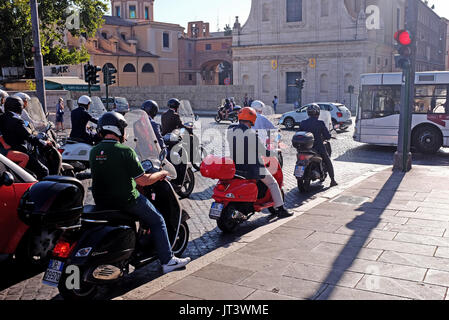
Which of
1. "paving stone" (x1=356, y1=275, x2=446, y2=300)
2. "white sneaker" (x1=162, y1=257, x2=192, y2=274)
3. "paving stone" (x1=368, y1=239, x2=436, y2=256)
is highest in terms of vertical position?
"white sneaker" (x1=162, y1=257, x2=192, y2=274)

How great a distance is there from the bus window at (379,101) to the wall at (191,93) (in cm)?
2408

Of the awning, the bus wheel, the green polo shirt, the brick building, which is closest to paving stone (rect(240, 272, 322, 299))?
the green polo shirt

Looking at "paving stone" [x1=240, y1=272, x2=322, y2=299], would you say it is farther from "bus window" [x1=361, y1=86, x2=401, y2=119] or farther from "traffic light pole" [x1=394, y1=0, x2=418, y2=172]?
"bus window" [x1=361, y1=86, x2=401, y2=119]

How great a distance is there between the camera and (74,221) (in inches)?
161

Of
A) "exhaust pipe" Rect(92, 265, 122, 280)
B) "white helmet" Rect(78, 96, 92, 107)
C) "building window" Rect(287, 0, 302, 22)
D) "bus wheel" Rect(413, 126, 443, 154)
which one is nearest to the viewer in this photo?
"exhaust pipe" Rect(92, 265, 122, 280)

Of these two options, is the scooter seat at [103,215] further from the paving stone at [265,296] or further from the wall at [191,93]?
the wall at [191,93]

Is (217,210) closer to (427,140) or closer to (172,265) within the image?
(172,265)

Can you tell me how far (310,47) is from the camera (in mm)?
46375

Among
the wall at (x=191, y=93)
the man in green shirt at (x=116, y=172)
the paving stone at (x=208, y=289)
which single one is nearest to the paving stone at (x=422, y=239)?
the paving stone at (x=208, y=289)

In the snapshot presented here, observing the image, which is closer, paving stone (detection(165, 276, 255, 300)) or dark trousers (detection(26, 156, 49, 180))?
paving stone (detection(165, 276, 255, 300))

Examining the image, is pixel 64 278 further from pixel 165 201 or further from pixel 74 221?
pixel 165 201

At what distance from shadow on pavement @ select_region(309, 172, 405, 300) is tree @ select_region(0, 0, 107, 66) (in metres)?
17.5

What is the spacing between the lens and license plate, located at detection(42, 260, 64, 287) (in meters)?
4.04
